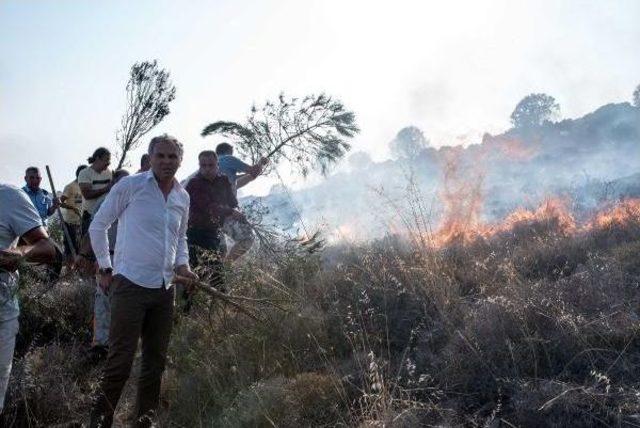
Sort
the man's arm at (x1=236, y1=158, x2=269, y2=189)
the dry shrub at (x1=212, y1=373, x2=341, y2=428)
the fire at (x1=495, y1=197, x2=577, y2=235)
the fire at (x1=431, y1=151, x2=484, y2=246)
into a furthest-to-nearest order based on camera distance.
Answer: the fire at (x1=431, y1=151, x2=484, y2=246) → the fire at (x1=495, y1=197, x2=577, y2=235) → the man's arm at (x1=236, y1=158, x2=269, y2=189) → the dry shrub at (x1=212, y1=373, x2=341, y2=428)

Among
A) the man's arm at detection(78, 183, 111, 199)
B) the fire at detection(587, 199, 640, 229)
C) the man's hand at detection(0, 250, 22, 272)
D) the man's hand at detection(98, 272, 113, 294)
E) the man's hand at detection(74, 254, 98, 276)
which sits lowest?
the fire at detection(587, 199, 640, 229)

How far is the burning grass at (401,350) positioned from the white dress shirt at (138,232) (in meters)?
0.93

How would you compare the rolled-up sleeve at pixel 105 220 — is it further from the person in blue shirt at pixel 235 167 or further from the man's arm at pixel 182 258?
the person in blue shirt at pixel 235 167

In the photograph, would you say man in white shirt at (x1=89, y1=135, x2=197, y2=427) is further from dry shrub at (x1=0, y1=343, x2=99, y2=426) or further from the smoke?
the smoke

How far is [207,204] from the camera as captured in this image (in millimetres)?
5230

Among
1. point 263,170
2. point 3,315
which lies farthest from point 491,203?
point 3,315

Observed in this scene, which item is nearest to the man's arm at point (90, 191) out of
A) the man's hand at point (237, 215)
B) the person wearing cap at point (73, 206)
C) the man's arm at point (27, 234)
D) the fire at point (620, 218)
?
the person wearing cap at point (73, 206)

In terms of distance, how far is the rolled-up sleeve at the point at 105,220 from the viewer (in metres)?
3.04

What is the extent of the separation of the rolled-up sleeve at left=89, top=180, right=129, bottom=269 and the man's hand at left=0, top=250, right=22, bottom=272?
52 centimetres

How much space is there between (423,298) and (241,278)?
172cm

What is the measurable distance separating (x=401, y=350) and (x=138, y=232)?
6.58 ft

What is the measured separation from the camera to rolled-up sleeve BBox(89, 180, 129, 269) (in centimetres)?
304

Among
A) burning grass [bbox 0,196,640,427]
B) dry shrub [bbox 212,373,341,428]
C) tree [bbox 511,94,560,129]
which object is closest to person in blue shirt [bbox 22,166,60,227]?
burning grass [bbox 0,196,640,427]

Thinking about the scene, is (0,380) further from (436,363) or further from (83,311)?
(83,311)
